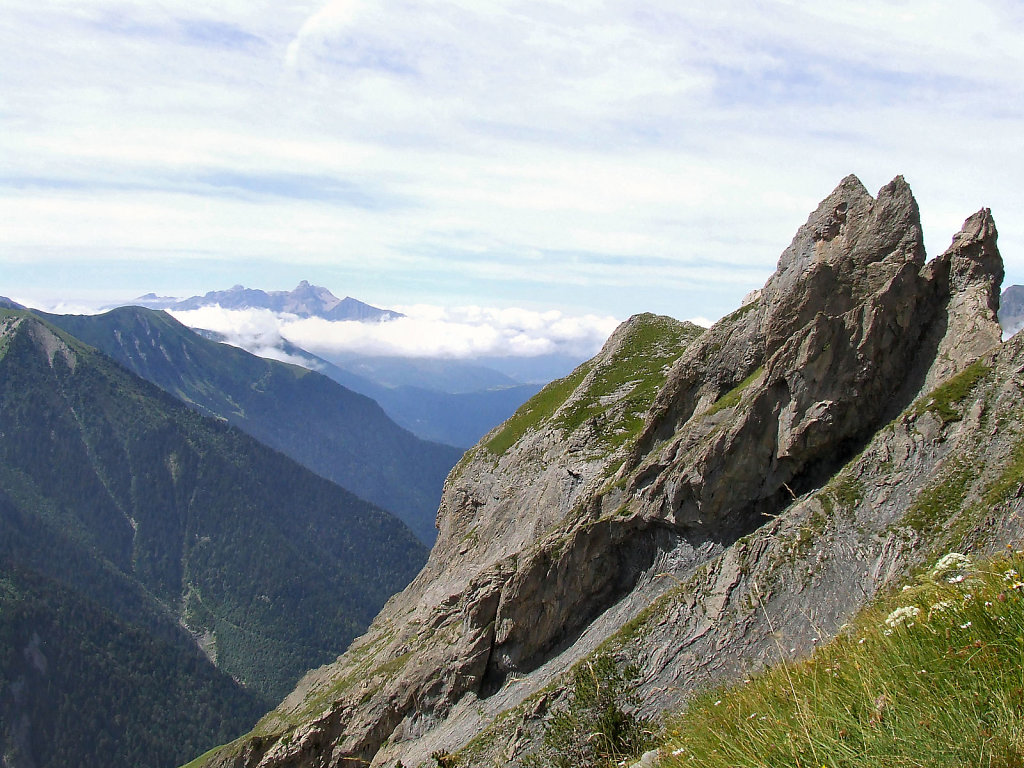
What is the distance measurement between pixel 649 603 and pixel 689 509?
186 inches

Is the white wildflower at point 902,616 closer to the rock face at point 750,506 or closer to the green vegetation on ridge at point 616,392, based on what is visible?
the rock face at point 750,506

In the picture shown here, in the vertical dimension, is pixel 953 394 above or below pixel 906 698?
above

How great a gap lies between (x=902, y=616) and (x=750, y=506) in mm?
26589

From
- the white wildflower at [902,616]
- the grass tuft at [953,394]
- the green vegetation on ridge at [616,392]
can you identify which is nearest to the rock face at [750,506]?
the grass tuft at [953,394]

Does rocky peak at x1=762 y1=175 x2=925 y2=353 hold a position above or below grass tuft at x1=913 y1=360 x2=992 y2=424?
above

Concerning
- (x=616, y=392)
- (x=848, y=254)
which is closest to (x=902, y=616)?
(x=848, y=254)

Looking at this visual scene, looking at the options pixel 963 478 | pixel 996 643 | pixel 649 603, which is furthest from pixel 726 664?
pixel 996 643

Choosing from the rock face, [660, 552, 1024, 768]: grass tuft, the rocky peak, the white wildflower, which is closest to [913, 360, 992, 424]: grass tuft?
the rock face

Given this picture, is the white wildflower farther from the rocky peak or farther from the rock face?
the rocky peak

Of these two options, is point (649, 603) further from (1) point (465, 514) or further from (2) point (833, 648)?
(1) point (465, 514)

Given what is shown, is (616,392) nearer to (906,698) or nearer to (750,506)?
(750,506)

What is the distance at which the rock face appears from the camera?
2817 centimetres

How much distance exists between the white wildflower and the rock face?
16.4m

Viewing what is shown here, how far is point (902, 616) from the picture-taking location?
8.18 m
